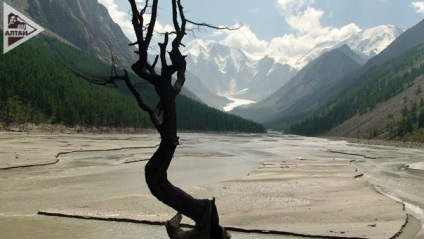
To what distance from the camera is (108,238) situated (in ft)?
52.1

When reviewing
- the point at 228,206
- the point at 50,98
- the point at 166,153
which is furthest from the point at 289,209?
the point at 50,98

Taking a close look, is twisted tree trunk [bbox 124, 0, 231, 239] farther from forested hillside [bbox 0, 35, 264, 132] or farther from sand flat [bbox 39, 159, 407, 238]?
forested hillside [bbox 0, 35, 264, 132]

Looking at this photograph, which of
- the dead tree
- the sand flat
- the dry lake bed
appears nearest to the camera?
the dead tree

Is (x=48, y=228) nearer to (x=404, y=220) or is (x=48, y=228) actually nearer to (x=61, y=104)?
(x=404, y=220)

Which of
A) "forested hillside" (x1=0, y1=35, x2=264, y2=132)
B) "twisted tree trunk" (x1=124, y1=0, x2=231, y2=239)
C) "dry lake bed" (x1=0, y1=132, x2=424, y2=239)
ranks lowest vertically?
"dry lake bed" (x1=0, y1=132, x2=424, y2=239)

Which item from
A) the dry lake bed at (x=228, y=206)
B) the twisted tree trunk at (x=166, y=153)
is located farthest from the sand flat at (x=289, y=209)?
the twisted tree trunk at (x=166, y=153)

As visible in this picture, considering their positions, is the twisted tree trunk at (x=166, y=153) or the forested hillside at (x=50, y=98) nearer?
the twisted tree trunk at (x=166, y=153)

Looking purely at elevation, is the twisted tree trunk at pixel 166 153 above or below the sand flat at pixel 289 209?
above

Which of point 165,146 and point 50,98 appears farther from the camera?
point 50,98

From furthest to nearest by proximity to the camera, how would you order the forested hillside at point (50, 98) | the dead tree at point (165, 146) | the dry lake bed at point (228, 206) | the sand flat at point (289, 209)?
the forested hillside at point (50, 98)
the sand flat at point (289, 209)
the dry lake bed at point (228, 206)
the dead tree at point (165, 146)

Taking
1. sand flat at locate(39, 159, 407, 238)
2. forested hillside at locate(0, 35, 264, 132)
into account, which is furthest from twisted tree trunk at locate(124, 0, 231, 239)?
forested hillside at locate(0, 35, 264, 132)

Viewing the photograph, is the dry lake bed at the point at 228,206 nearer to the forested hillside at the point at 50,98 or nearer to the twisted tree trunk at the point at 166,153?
the twisted tree trunk at the point at 166,153

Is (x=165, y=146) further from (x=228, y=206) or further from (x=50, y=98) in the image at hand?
(x=50, y=98)

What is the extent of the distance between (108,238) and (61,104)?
439 feet
